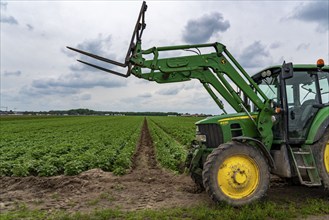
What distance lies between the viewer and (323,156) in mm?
7461

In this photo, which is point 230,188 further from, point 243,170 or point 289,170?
point 289,170

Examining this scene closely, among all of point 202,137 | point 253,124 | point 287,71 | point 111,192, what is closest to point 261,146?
point 253,124

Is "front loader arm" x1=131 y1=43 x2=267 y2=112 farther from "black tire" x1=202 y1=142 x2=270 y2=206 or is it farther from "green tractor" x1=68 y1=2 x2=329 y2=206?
"black tire" x1=202 y1=142 x2=270 y2=206

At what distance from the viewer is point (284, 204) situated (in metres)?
7.49

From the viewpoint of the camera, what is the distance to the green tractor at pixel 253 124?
7.13 metres

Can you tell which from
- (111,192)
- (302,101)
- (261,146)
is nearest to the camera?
(261,146)

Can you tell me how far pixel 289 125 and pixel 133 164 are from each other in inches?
307

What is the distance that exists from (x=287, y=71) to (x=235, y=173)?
97.9 inches

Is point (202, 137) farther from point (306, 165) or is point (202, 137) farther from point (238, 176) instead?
point (306, 165)

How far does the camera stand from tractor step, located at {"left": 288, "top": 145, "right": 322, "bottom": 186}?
24.0ft

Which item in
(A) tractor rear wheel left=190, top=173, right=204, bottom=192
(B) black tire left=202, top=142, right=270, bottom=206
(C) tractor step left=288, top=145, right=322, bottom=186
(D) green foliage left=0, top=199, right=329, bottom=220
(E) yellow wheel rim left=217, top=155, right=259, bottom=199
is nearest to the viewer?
(D) green foliage left=0, top=199, right=329, bottom=220

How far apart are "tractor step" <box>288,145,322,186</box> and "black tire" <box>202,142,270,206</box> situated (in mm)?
744

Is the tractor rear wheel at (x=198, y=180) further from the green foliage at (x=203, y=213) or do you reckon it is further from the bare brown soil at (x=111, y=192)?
the green foliage at (x=203, y=213)

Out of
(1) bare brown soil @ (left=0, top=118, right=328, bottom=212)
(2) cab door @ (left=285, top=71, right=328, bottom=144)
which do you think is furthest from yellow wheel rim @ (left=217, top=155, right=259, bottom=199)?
(2) cab door @ (left=285, top=71, right=328, bottom=144)
